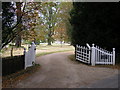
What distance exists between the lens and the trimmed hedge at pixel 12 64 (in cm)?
729

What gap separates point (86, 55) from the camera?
10.7 m

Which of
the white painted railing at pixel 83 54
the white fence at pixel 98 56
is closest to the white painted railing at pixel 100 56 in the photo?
the white fence at pixel 98 56

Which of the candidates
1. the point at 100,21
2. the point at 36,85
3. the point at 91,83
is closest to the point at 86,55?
the point at 100,21

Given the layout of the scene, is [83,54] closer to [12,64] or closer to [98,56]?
[98,56]

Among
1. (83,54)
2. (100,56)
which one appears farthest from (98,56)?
(83,54)

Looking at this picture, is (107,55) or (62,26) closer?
(107,55)

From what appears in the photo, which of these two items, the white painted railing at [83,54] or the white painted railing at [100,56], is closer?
the white painted railing at [100,56]

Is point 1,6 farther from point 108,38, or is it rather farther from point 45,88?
point 108,38

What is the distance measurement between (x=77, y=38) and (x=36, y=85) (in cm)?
789

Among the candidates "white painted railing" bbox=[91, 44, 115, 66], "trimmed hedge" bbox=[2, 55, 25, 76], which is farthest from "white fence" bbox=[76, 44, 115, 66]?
"trimmed hedge" bbox=[2, 55, 25, 76]

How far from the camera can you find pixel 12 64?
25.4 ft

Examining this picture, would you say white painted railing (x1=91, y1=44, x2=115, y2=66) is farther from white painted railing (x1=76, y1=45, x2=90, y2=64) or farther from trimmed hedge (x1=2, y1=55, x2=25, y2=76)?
trimmed hedge (x1=2, y1=55, x2=25, y2=76)

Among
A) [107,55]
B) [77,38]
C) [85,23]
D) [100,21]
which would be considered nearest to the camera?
[107,55]

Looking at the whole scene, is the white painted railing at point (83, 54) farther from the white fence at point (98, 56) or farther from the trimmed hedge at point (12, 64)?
the trimmed hedge at point (12, 64)
